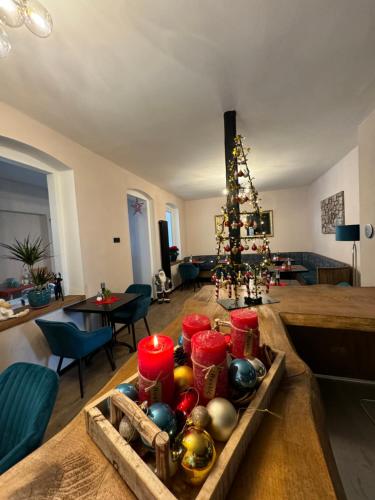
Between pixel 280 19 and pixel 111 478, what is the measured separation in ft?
7.25

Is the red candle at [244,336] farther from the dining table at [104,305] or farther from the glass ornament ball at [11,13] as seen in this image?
the dining table at [104,305]

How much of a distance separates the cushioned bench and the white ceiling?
155 cm

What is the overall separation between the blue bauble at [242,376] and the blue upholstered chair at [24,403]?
0.78 meters

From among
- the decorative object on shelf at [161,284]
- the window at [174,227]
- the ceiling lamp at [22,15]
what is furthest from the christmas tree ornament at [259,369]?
the window at [174,227]

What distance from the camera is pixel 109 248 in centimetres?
328

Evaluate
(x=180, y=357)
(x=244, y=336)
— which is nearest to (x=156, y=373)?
(x=180, y=357)

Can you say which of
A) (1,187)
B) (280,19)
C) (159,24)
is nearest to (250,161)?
(280,19)

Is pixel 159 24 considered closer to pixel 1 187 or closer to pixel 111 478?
pixel 111 478

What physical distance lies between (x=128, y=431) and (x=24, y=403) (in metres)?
0.79

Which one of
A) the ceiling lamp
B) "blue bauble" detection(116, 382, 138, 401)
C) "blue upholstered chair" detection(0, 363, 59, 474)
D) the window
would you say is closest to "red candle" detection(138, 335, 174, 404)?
"blue bauble" detection(116, 382, 138, 401)

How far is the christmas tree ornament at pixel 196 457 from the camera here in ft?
1.37

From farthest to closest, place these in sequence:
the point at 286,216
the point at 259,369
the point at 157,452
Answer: the point at 286,216 → the point at 259,369 → the point at 157,452

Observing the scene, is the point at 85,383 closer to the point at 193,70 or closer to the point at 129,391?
the point at 129,391

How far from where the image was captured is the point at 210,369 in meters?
0.57
